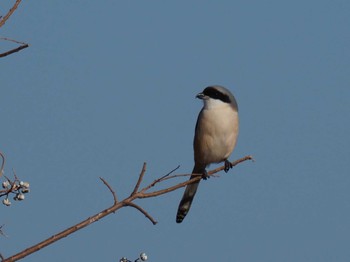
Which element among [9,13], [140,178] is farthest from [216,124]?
[9,13]

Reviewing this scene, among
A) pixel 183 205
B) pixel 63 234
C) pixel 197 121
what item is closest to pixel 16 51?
pixel 63 234

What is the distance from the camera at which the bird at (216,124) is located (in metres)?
6.17

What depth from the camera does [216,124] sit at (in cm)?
617

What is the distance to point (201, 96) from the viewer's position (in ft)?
20.5

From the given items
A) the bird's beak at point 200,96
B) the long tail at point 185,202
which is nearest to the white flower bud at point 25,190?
the long tail at point 185,202

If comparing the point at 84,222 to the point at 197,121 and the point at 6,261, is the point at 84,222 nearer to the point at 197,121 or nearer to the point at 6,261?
the point at 6,261

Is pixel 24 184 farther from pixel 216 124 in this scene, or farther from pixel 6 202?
pixel 216 124

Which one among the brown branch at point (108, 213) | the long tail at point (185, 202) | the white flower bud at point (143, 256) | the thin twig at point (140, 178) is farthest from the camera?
the long tail at point (185, 202)

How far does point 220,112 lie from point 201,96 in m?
0.23

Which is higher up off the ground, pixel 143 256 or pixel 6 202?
pixel 6 202

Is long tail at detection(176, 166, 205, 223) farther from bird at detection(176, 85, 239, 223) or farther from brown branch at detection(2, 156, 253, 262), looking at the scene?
brown branch at detection(2, 156, 253, 262)

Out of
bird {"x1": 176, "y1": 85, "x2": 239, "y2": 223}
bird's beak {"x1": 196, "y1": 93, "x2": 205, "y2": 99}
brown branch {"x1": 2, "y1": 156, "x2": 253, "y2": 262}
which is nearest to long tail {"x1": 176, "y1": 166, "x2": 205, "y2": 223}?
bird {"x1": 176, "y1": 85, "x2": 239, "y2": 223}

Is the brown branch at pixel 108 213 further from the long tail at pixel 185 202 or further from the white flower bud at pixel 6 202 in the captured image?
the long tail at pixel 185 202

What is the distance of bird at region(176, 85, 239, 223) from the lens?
6.17 m
